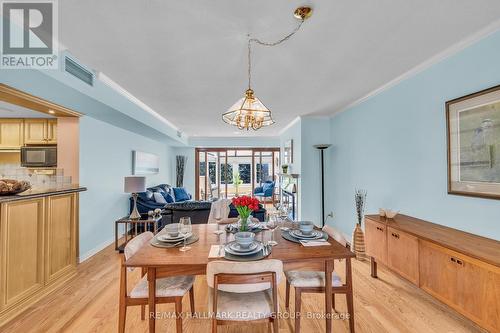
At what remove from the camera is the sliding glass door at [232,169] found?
8422 mm

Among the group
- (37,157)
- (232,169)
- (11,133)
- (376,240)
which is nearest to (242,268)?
(376,240)

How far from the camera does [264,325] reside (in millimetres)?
1977

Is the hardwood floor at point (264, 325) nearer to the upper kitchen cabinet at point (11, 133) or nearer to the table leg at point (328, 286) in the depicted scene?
the table leg at point (328, 286)

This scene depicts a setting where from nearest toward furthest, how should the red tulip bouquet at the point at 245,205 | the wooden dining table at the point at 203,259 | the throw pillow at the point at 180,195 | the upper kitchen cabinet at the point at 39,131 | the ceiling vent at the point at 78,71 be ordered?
the wooden dining table at the point at 203,259 → the red tulip bouquet at the point at 245,205 → the ceiling vent at the point at 78,71 → the upper kitchen cabinet at the point at 39,131 → the throw pillow at the point at 180,195

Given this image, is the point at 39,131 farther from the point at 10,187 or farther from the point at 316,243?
the point at 316,243

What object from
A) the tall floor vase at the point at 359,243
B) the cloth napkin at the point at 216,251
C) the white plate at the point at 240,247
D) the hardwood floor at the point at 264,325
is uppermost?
the white plate at the point at 240,247

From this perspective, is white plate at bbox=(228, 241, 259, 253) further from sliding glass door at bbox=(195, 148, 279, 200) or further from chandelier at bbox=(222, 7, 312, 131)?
sliding glass door at bbox=(195, 148, 279, 200)

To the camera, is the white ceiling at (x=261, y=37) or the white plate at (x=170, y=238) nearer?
the white ceiling at (x=261, y=37)

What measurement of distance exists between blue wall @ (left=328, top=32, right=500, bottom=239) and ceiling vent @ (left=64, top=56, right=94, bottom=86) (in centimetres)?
391

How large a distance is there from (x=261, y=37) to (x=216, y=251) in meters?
1.90

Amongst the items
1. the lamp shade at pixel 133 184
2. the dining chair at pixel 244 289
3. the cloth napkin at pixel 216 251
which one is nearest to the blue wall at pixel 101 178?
the lamp shade at pixel 133 184

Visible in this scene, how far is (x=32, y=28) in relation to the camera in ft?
6.04

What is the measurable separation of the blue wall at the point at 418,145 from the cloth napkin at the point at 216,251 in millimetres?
2364

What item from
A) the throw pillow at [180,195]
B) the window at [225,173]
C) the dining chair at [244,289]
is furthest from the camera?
the window at [225,173]
